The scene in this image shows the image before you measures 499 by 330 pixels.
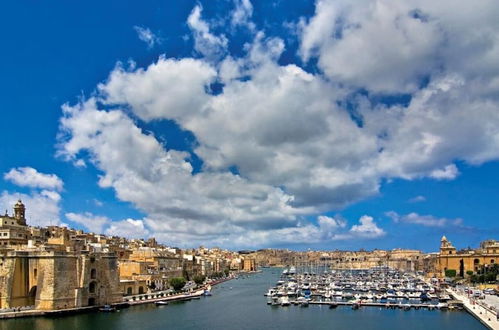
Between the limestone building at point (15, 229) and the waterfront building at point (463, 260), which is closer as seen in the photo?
the limestone building at point (15, 229)

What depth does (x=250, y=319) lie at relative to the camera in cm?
4044

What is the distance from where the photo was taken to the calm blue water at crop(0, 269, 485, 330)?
35594 mm

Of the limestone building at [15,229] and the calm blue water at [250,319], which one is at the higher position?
the limestone building at [15,229]

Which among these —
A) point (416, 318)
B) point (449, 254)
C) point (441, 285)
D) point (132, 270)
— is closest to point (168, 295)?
point (132, 270)

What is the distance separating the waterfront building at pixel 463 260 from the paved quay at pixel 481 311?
24446 mm

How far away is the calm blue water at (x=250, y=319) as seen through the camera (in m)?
35.6

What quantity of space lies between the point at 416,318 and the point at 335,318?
6212 millimetres

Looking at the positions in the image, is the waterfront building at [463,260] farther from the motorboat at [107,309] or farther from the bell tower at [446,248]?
the motorboat at [107,309]

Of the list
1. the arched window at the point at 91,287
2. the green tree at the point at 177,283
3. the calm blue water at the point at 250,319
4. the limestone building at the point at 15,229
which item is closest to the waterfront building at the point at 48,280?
the arched window at the point at 91,287

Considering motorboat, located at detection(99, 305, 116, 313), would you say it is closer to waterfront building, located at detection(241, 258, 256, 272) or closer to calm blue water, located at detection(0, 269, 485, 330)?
calm blue water, located at detection(0, 269, 485, 330)

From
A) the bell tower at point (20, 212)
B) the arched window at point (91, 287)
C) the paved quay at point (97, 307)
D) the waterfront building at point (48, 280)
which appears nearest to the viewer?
the paved quay at point (97, 307)

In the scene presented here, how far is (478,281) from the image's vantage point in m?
62.4

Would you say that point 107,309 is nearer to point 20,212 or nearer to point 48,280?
point 48,280

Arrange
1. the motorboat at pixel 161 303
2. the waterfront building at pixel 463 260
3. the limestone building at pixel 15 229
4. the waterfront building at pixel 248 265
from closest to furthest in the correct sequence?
the motorboat at pixel 161 303 < the limestone building at pixel 15 229 < the waterfront building at pixel 463 260 < the waterfront building at pixel 248 265
